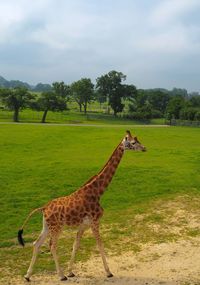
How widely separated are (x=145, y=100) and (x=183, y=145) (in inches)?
3308

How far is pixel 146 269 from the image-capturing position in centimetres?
1070

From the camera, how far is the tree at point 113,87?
96.9 metres

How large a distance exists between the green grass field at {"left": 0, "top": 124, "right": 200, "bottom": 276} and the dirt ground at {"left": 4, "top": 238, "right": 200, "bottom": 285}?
1.89 ft

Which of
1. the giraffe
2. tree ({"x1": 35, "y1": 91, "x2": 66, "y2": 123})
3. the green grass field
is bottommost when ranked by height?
the green grass field

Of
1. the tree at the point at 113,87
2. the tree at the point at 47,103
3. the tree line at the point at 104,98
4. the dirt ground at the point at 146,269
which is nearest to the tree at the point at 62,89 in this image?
the tree line at the point at 104,98

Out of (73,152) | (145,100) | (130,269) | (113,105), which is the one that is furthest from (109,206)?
(145,100)

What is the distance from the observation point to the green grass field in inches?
503

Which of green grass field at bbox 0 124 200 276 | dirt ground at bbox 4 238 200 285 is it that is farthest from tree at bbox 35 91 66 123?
dirt ground at bbox 4 238 200 285

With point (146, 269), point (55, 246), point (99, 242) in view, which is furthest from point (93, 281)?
point (146, 269)

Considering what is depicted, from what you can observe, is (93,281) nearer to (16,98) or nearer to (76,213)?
(76,213)

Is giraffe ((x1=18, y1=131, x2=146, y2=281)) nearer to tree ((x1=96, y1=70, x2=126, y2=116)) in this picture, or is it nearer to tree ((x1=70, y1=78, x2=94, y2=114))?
tree ((x1=70, y1=78, x2=94, y2=114))

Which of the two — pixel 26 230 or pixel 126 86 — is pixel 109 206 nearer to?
pixel 26 230

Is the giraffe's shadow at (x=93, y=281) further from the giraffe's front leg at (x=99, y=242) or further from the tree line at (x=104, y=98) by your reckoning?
the tree line at (x=104, y=98)

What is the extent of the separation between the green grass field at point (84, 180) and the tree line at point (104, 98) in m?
28.8
